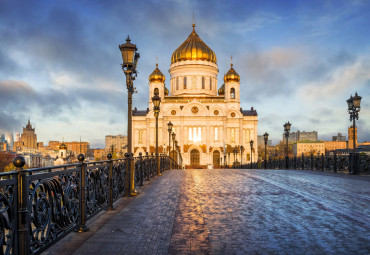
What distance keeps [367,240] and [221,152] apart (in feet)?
210

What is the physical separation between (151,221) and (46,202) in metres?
2.38

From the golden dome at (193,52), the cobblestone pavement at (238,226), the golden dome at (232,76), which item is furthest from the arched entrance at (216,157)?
the cobblestone pavement at (238,226)

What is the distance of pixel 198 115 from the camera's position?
6912 centimetres

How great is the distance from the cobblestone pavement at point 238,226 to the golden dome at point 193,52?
6725 centimetres

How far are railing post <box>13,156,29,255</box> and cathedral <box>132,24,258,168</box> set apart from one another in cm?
6209

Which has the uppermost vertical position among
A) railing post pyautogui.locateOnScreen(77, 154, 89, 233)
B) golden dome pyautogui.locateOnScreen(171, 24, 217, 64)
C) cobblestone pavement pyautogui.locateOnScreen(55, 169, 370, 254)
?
golden dome pyautogui.locateOnScreen(171, 24, 217, 64)

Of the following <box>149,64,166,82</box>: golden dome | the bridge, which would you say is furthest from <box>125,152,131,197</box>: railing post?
<box>149,64,166,82</box>: golden dome

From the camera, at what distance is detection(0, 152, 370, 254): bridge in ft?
12.6

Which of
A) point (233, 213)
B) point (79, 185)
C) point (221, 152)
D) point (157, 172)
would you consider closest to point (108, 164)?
point (79, 185)

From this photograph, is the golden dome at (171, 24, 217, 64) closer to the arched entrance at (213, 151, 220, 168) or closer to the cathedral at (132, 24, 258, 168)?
the cathedral at (132, 24, 258, 168)

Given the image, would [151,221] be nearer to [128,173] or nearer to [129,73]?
[128,173]

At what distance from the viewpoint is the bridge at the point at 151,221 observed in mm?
3838

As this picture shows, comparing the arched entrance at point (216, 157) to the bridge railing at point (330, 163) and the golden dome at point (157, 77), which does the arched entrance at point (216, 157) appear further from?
the bridge railing at point (330, 163)

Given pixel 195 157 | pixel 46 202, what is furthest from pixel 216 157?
pixel 46 202
